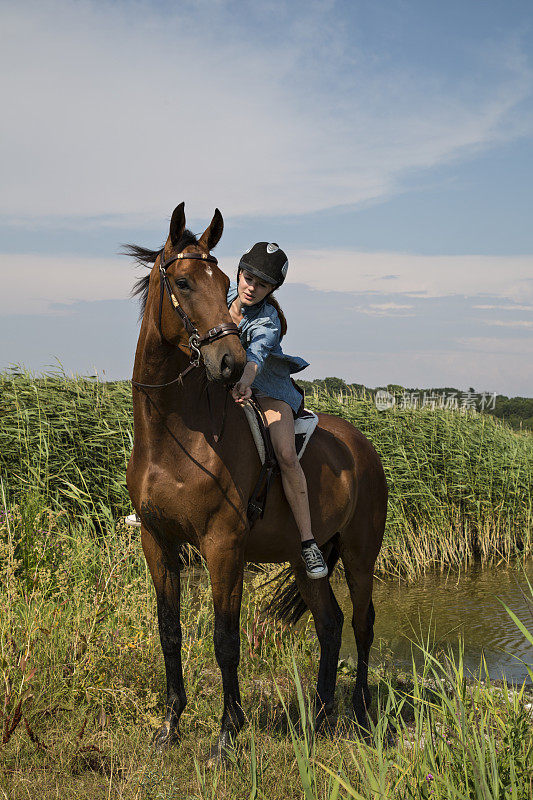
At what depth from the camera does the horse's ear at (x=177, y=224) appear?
11.1 feet

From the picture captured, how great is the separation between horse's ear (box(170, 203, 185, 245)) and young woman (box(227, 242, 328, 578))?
53 centimetres

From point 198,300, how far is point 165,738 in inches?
99.4

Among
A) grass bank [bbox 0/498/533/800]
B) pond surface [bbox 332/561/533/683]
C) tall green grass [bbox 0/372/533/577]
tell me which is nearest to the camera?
grass bank [bbox 0/498/533/800]

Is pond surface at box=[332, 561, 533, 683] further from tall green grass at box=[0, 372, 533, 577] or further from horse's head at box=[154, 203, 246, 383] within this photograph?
horse's head at box=[154, 203, 246, 383]

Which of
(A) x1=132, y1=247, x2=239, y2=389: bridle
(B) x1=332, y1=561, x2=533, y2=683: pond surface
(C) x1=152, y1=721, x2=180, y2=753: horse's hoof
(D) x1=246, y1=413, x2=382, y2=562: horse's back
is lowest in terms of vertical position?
(B) x1=332, y1=561, x2=533, y2=683: pond surface

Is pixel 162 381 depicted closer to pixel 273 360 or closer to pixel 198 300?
pixel 198 300

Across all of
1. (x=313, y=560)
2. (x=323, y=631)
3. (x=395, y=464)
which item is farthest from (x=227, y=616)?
(x=395, y=464)

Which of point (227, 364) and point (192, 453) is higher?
point (227, 364)

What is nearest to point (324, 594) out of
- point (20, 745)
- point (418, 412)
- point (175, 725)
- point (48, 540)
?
point (175, 725)

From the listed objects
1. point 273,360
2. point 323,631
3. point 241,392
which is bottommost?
point 323,631

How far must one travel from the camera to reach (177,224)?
3.41m

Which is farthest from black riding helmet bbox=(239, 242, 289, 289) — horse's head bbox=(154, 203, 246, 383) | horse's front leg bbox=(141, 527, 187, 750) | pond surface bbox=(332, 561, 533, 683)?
pond surface bbox=(332, 561, 533, 683)

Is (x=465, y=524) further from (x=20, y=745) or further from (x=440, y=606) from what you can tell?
(x=20, y=745)

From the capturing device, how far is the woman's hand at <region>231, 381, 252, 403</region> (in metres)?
3.37
